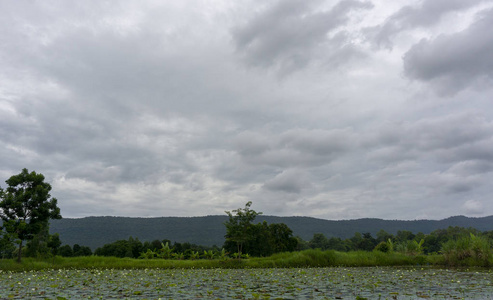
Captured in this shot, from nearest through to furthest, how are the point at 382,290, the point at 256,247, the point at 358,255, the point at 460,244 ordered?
the point at 382,290
the point at 460,244
the point at 358,255
the point at 256,247

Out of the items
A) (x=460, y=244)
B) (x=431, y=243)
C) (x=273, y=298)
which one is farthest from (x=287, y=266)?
(x=431, y=243)

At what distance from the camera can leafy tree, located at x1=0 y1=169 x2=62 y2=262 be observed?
113 feet

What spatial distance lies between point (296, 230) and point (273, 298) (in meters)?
192

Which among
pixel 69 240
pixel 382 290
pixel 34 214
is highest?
pixel 34 214

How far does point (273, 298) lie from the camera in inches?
440

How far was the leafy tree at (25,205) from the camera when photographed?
34.3 meters

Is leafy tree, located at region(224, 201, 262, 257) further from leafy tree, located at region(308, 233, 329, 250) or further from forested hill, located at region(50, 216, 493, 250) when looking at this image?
forested hill, located at region(50, 216, 493, 250)

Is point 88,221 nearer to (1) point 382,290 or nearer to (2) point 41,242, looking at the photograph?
(2) point 41,242

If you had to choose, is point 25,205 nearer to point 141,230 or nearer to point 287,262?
point 287,262

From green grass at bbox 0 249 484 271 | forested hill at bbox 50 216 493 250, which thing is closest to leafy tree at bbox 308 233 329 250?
forested hill at bbox 50 216 493 250

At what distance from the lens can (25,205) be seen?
117ft

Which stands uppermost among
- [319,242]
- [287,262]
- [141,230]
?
[287,262]

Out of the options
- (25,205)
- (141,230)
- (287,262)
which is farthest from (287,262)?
(141,230)

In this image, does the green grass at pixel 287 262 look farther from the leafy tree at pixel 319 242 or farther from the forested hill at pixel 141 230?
the forested hill at pixel 141 230
